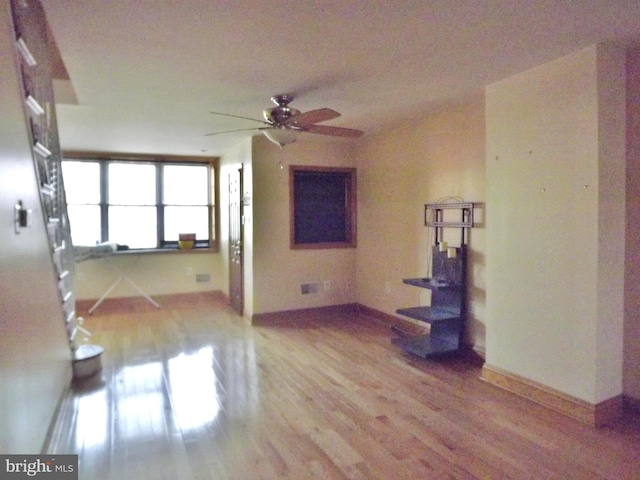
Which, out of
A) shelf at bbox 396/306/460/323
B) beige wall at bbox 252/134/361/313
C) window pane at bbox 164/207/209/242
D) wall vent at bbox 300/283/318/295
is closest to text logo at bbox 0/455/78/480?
shelf at bbox 396/306/460/323

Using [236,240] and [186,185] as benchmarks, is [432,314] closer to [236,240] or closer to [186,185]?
[236,240]

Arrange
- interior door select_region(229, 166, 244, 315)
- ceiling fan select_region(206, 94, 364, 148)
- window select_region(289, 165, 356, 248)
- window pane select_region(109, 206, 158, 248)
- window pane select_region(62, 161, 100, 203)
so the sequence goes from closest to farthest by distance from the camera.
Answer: ceiling fan select_region(206, 94, 364, 148)
window select_region(289, 165, 356, 248)
interior door select_region(229, 166, 244, 315)
window pane select_region(62, 161, 100, 203)
window pane select_region(109, 206, 158, 248)

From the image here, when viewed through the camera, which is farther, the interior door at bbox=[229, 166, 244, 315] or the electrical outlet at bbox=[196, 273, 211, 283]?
the electrical outlet at bbox=[196, 273, 211, 283]

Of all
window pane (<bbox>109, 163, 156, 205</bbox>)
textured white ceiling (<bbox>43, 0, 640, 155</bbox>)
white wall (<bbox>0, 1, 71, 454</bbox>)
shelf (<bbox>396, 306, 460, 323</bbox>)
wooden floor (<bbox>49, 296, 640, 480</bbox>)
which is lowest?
wooden floor (<bbox>49, 296, 640, 480</bbox>)

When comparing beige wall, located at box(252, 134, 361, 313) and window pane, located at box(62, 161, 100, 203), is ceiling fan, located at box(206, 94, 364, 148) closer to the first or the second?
beige wall, located at box(252, 134, 361, 313)

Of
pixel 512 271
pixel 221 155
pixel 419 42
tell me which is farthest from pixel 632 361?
pixel 221 155

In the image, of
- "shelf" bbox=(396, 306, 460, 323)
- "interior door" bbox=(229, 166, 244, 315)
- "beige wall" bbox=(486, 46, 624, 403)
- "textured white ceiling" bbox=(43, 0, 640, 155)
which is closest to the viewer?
"textured white ceiling" bbox=(43, 0, 640, 155)

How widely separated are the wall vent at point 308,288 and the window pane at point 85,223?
3.12 m

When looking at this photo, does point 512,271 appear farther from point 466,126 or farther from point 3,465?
point 3,465

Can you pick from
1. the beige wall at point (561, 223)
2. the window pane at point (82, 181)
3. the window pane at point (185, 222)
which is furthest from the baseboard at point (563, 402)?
the window pane at point (82, 181)

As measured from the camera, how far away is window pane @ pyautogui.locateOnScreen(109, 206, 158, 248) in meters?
6.27

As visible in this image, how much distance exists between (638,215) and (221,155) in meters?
5.22

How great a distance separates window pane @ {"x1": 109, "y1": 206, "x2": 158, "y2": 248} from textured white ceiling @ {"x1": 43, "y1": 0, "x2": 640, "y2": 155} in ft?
8.81

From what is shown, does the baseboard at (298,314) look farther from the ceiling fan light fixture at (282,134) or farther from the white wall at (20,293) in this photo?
the white wall at (20,293)
